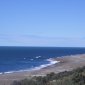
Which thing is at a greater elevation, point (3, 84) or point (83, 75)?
point (83, 75)

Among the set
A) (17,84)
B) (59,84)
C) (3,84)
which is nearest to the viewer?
(59,84)

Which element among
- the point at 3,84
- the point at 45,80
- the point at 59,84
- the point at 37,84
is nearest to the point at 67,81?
the point at 59,84

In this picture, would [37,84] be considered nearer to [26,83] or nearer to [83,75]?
[26,83]

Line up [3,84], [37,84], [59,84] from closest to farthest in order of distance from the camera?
[59,84] → [37,84] → [3,84]

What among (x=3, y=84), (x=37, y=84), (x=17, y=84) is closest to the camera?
(x=37, y=84)

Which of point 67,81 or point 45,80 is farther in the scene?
point 45,80

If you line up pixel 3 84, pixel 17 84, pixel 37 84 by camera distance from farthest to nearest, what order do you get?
pixel 3 84
pixel 17 84
pixel 37 84

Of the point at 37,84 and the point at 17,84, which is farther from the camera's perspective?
the point at 17,84

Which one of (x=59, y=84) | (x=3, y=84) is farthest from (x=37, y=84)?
(x=3, y=84)

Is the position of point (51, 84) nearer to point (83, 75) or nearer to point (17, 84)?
point (83, 75)
